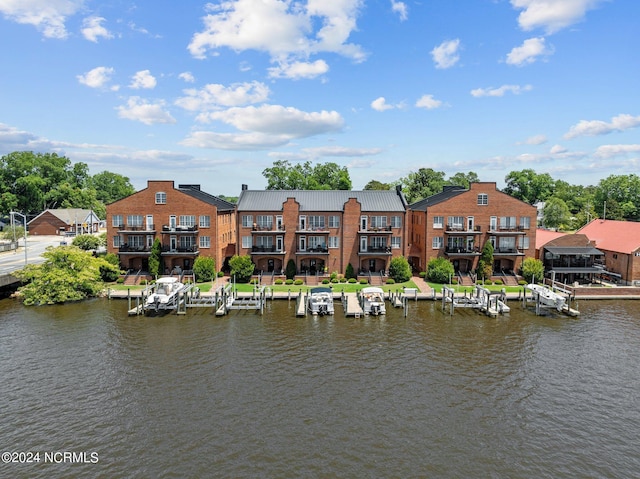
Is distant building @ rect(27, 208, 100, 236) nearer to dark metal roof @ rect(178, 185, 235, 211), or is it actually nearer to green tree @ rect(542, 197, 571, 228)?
dark metal roof @ rect(178, 185, 235, 211)

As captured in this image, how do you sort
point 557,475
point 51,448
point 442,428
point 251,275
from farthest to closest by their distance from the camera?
point 251,275, point 442,428, point 51,448, point 557,475

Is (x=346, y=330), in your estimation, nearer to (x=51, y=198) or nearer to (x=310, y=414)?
(x=310, y=414)

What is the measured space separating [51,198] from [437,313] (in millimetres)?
116205

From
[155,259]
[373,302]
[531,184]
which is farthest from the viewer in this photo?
[531,184]

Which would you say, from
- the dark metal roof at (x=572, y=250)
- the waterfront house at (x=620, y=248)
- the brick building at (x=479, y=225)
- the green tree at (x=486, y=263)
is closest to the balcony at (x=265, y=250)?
the brick building at (x=479, y=225)

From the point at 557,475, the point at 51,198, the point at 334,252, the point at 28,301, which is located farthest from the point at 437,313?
the point at 51,198

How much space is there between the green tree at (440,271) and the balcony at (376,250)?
5.59 metres

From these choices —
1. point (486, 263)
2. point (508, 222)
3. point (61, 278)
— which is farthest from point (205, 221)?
point (508, 222)

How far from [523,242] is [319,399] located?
141ft

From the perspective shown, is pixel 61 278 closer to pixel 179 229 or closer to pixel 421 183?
pixel 179 229

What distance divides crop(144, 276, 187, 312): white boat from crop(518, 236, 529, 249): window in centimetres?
4267

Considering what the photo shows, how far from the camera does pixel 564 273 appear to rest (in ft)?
179

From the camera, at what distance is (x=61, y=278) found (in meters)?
45.6

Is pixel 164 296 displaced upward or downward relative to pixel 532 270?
downward
